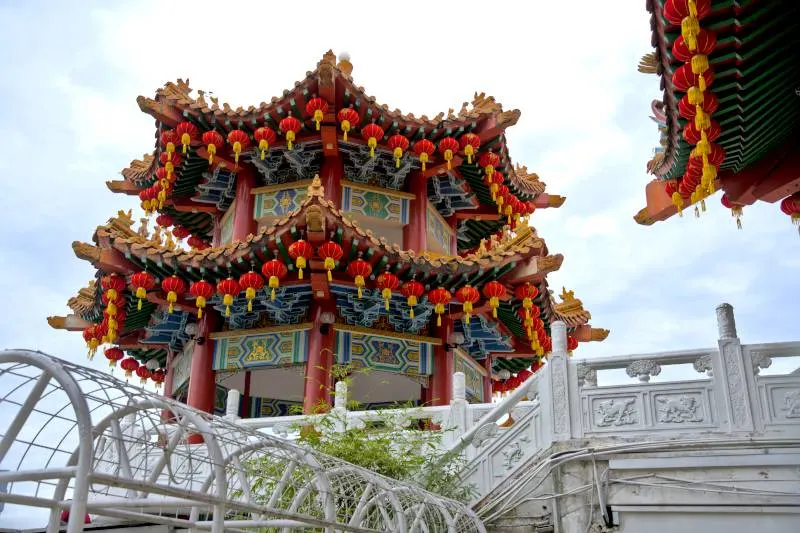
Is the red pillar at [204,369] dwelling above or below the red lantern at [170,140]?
below

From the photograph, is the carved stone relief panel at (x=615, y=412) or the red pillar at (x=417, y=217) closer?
the carved stone relief panel at (x=615, y=412)

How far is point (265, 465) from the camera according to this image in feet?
22.1

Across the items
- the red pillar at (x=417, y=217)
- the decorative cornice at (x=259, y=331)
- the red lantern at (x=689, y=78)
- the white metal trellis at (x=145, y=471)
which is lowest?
the white metal trellis at (x=145, y=471)

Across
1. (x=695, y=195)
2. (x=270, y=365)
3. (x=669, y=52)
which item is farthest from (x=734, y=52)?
(x=270, y=365)

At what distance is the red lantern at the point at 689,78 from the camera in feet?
22.3

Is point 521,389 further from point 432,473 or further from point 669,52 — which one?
point 669,52

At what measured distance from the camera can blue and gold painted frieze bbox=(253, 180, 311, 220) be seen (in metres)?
13.5

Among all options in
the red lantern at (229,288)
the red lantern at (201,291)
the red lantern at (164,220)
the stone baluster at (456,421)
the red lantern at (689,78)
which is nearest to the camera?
the red lantern at (689,78)

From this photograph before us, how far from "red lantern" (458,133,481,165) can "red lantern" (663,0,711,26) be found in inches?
255

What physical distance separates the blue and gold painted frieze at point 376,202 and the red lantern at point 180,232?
13.4ft

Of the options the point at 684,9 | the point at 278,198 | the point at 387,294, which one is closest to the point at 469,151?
the point at 387,294

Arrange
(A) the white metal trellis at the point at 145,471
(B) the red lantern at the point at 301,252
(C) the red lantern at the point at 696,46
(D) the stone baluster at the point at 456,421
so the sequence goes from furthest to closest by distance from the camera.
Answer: (B) the red lantern at the point at 301,252 < (D) the stone baluster at the point at 456,421 < (C) the red lantern at the point at 696,46 < (A) the white metal trellis at the point at 145,471

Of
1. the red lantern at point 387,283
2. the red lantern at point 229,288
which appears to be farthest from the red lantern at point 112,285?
the red lantern at point 387,283

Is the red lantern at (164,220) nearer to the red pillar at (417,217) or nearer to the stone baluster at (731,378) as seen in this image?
the red pillar at (417,217)
